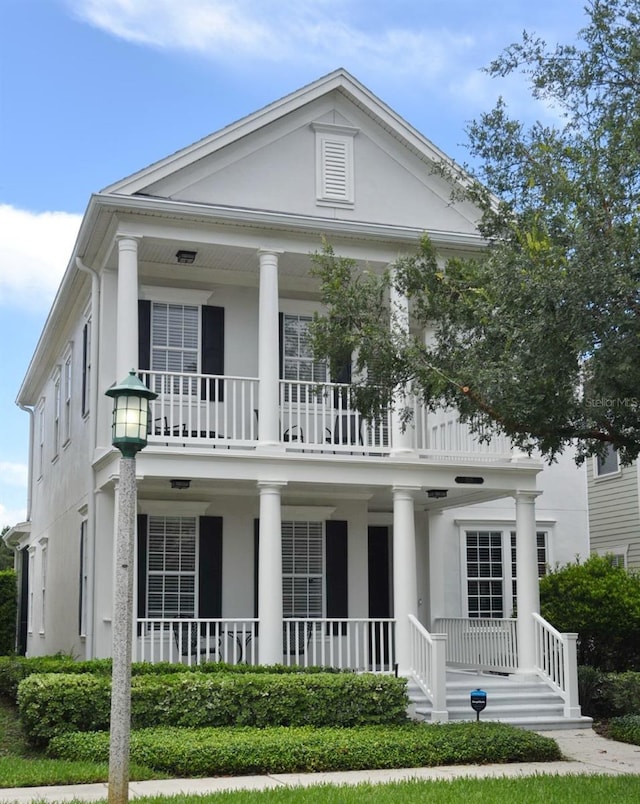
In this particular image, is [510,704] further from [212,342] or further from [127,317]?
[127,317]

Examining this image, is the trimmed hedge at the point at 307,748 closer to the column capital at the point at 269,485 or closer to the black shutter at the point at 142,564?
the column capital at the point at 269,485

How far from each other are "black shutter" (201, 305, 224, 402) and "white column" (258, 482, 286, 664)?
2.82 meters

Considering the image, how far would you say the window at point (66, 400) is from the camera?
20.9 m

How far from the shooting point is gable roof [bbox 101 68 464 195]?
16250 mm

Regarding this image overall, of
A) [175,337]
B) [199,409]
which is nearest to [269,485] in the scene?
[199,409]

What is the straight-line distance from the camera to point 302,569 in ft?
60.3

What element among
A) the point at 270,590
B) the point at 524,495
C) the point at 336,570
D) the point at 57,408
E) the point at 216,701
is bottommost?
the point at 216,701

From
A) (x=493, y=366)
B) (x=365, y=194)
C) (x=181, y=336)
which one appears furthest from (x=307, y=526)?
(x=493, y=366)

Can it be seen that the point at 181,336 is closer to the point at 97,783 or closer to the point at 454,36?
the point at 454,36

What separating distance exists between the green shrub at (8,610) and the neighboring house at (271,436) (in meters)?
6.64

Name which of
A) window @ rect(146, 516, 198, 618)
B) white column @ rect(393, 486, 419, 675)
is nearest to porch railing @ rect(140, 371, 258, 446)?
window @ rect(146, 516, 198, 618)

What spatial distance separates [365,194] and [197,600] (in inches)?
283

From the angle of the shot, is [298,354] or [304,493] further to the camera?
[298,354]

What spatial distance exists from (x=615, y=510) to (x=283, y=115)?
469 inches
